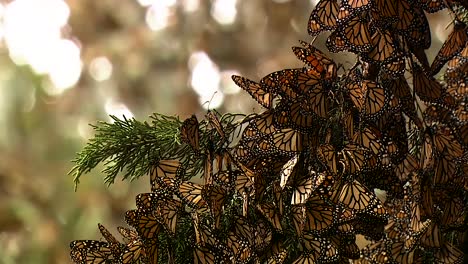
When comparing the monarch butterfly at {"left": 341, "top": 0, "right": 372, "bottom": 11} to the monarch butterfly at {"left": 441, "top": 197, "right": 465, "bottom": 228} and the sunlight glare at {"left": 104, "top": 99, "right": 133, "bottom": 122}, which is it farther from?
the sunlight glare at {"left": 104, "top": 99, "right": 133, "bottom": 122}

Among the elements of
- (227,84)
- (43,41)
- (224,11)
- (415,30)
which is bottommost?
(415,30)

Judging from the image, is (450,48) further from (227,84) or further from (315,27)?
(227,84)

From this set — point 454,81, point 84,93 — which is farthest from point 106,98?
point 454,81

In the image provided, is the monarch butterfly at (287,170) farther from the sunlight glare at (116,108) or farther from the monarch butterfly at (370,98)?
the sunlight glare at (116,108)

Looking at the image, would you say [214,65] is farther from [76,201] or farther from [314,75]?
[314,75]

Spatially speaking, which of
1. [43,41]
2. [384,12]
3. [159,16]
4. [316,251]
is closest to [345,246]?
[316,251]

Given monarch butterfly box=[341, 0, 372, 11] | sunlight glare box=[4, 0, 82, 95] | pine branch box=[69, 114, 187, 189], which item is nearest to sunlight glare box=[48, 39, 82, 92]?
sunlight glare box=[4, 0, 82, 95]

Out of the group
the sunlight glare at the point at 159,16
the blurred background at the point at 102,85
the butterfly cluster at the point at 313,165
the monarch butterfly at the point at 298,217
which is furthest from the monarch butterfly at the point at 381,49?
the sunlight glare at the point at 159,16
